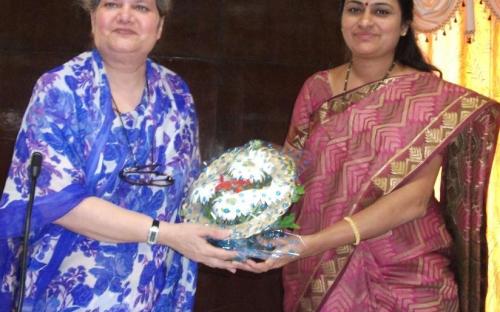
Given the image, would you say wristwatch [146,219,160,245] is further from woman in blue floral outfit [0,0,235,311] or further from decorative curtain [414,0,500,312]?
decorative curtain [414,0,500,312]

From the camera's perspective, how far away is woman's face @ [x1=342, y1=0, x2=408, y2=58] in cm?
196

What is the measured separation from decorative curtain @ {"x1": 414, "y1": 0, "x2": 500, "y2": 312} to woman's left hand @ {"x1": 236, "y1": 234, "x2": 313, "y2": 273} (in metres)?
1.69

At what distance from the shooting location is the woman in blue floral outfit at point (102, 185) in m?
1.52

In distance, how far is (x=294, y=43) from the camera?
10.2 ft

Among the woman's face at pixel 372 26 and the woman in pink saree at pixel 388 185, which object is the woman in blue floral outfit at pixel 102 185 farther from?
the woman's face at pixel 372 26

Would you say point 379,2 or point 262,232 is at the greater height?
point 379,2

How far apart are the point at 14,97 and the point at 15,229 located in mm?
1623

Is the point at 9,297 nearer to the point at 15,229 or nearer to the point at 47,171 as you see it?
the point at 15,229

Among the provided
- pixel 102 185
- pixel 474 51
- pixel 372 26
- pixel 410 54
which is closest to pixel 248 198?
pixel 102 185

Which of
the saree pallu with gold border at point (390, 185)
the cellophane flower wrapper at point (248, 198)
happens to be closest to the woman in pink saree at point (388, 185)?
the saree pallu with gold border at point (390, 185)

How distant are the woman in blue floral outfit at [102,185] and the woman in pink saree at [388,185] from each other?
401mm

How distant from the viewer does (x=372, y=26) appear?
1.97 meters

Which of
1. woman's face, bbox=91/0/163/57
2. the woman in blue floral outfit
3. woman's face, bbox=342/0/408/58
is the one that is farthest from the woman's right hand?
woman's face, bbox=342/0/408/58

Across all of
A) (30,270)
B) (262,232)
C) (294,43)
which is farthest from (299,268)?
(294,43)
